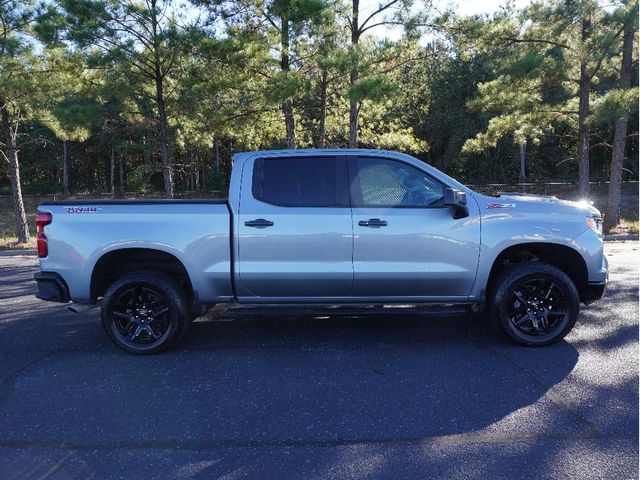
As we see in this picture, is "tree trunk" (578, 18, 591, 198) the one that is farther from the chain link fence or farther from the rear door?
the rear door

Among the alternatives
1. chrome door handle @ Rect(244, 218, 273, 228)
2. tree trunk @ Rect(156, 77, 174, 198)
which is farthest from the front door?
tree trunk @ Rect(156, 77, 174, 198)

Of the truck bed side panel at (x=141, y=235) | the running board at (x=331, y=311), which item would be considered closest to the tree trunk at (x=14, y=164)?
the truck bed side panel at (x=141, y=235)

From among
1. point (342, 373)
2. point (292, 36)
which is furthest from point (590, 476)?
point (292, 36)

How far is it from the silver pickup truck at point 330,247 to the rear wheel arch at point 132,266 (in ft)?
0.09

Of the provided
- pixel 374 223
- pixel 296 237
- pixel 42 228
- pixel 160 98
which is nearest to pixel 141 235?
pixel 42 228

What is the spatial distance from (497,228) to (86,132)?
13.4 m

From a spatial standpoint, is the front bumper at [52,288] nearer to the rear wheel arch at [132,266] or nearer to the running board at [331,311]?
the rear wheel arch at [132,266]

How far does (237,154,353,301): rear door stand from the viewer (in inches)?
193

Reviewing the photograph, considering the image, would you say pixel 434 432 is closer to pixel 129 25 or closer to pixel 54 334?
pixel 54 334

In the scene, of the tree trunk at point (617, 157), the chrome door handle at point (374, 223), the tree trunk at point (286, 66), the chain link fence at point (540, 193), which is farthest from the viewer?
the chain link fence at point (540, 193)

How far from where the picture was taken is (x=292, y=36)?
12.8 metres

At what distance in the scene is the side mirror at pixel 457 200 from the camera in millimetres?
4684

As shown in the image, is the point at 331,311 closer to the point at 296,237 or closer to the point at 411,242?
the point at 296,237

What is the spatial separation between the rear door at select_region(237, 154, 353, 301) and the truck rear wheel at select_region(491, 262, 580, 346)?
1.48m
